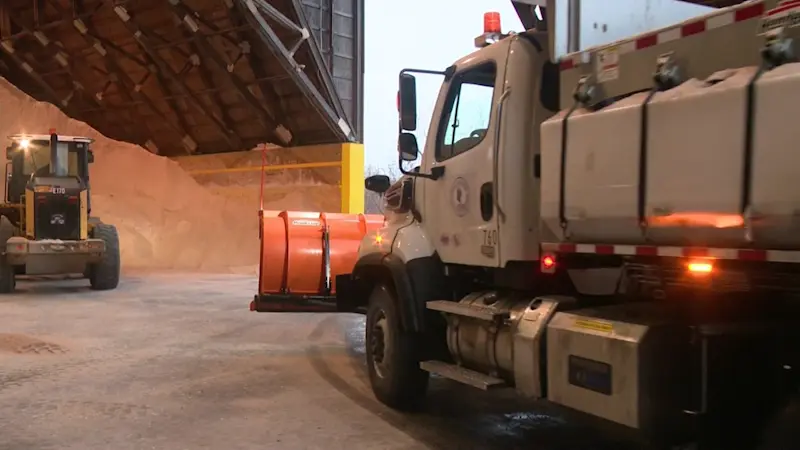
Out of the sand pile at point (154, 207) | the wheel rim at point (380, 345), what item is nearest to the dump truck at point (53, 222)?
the sand pile at point (154, 207)

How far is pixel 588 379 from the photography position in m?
3.47

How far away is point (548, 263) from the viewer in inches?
157

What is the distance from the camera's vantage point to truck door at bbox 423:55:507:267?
4.58 m

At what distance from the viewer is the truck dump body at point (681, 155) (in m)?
2.72

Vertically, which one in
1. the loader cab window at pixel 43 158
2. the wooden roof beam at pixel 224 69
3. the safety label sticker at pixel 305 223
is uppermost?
the wooden roof beam at pixel 224 69

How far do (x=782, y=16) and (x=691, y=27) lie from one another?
468 millimetres

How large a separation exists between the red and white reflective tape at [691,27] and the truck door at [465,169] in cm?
95

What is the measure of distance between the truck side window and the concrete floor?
77.6 inches

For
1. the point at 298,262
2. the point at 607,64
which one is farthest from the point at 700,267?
the point at 298,262

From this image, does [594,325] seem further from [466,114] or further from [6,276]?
[6,276]

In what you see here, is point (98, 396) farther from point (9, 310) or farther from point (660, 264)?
point (9, 310)

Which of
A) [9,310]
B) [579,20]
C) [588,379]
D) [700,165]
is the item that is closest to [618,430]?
[588,379]

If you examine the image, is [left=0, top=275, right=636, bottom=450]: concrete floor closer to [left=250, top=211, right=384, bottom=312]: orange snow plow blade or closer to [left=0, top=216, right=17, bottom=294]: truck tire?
[left=250, top=211, right=384, bottom=312]: orange snow plow blade

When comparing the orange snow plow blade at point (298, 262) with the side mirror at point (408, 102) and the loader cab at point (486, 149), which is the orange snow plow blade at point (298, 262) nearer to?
the loader cab at point (486, 149)
